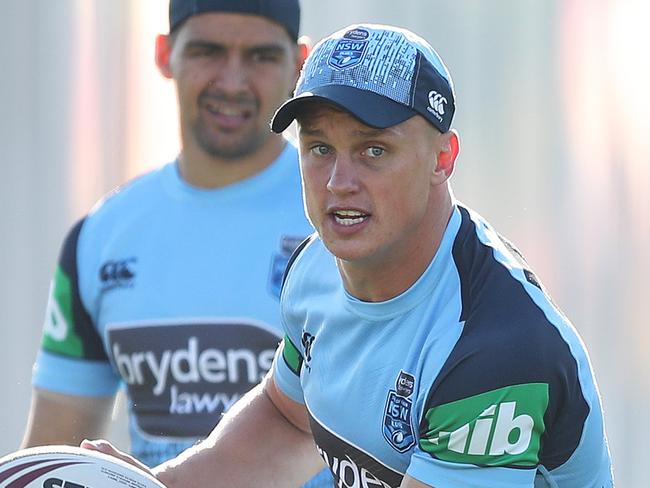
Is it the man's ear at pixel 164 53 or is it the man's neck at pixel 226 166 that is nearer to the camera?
the man's neck at pixel 226 166

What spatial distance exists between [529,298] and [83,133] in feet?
13.7

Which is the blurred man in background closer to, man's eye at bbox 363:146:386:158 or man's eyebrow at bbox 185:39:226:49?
man's eyebrow at bbox 185:39:226:49

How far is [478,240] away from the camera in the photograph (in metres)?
3.57

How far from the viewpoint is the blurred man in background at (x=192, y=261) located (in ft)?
15.9

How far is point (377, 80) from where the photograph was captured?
344 cm

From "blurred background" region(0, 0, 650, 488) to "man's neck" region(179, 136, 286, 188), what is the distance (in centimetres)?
194

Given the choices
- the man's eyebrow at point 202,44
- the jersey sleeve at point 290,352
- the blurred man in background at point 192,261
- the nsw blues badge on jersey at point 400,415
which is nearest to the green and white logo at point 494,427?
the nsw blues badge on jersey at point 400,415

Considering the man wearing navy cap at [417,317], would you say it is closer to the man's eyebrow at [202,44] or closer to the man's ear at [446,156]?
the man's ear at [446,156]

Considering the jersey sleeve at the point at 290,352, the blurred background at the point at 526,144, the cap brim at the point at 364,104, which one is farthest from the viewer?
the blurred background at the point at 526,144

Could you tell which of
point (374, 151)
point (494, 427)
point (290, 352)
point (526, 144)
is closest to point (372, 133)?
point (374, 151)

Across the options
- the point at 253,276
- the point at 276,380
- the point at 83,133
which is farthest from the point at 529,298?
the point at 83,133

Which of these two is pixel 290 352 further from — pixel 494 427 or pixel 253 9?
pixel 253 9

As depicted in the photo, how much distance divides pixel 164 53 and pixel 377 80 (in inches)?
78.6

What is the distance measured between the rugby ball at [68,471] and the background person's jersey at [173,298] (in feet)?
3.89
